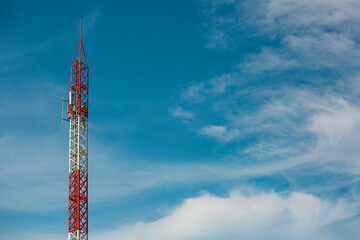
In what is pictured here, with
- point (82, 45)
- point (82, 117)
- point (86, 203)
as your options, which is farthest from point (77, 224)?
point (82, 45)

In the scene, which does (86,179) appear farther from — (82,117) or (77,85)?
(77,85)

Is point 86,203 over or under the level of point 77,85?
under

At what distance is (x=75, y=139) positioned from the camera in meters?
152

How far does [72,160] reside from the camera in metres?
150

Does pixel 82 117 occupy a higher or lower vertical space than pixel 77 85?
lower

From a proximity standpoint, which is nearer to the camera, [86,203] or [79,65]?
[86,203]

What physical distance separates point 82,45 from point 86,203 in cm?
4970

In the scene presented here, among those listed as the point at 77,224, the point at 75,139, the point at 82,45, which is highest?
the point at 82,45

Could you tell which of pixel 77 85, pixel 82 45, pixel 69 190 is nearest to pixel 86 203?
pixel 69 190

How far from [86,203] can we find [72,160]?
13.2 meters

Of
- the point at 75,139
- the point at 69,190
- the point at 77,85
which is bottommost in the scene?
the point at 69,190

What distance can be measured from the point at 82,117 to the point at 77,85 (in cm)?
1012

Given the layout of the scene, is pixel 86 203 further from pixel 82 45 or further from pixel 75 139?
pixel 82 45

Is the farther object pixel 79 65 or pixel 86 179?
pixel 79 65
